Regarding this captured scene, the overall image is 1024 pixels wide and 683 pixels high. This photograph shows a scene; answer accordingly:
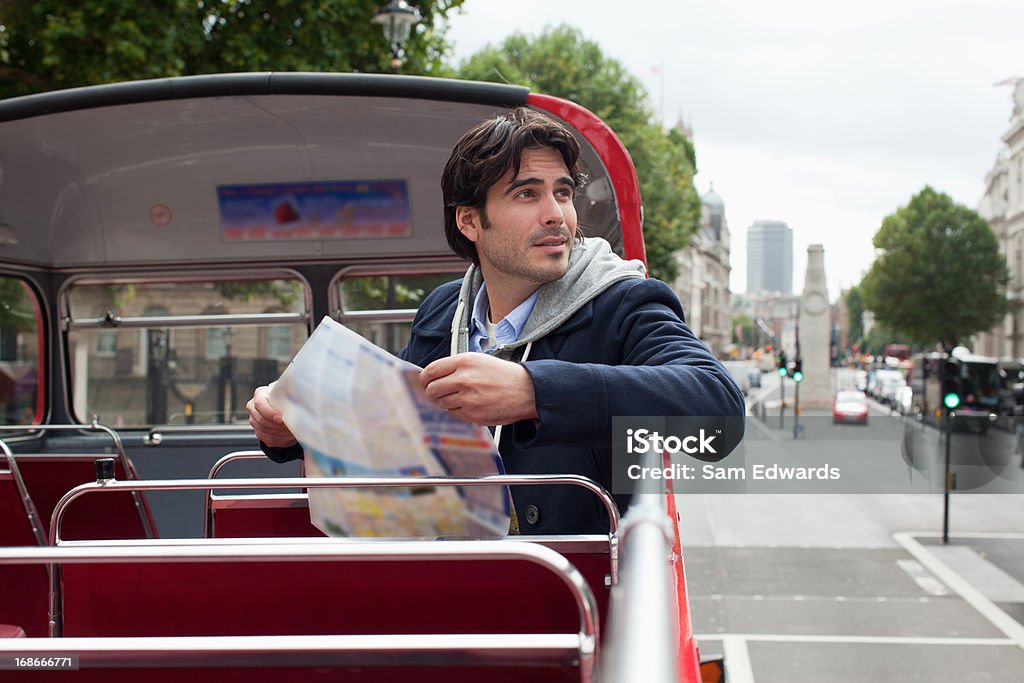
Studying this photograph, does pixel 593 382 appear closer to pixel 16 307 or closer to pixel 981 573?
pixel 16 307

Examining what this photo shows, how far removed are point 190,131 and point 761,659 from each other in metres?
7.48

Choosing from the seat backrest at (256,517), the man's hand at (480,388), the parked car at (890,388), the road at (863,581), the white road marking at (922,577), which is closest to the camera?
the man's hand at (480,388)

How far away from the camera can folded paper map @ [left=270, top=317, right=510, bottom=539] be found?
2.12m

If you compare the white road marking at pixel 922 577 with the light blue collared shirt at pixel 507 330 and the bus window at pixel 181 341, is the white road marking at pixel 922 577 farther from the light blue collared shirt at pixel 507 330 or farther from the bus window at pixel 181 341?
the light blue collared shirt at pixel 507 330

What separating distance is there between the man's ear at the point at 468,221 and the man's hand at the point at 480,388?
2.06 feet

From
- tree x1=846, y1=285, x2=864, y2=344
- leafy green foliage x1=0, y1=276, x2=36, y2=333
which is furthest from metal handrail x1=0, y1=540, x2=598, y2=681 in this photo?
tree x1=846, y1=285, x2=864, y2=344

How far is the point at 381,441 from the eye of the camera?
7.14 ft

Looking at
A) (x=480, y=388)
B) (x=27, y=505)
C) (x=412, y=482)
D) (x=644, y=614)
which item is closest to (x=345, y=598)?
(x=412, y=482)

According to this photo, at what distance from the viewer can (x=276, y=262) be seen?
6.66 meters

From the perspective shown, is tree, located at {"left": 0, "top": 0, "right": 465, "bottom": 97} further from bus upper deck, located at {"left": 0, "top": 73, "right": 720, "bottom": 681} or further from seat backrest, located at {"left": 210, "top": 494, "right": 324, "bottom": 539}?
seat backrest, located at {"left": 210, "top": 494, "right": 324, "bottom": 539}

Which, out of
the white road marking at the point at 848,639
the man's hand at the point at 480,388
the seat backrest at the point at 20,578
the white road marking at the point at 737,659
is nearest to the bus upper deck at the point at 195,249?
the seat backrest at the point at 20,578

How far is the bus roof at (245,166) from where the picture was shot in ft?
15.3

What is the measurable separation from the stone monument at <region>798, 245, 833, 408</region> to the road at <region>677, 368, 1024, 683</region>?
39.1 m

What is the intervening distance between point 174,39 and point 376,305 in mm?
8410
